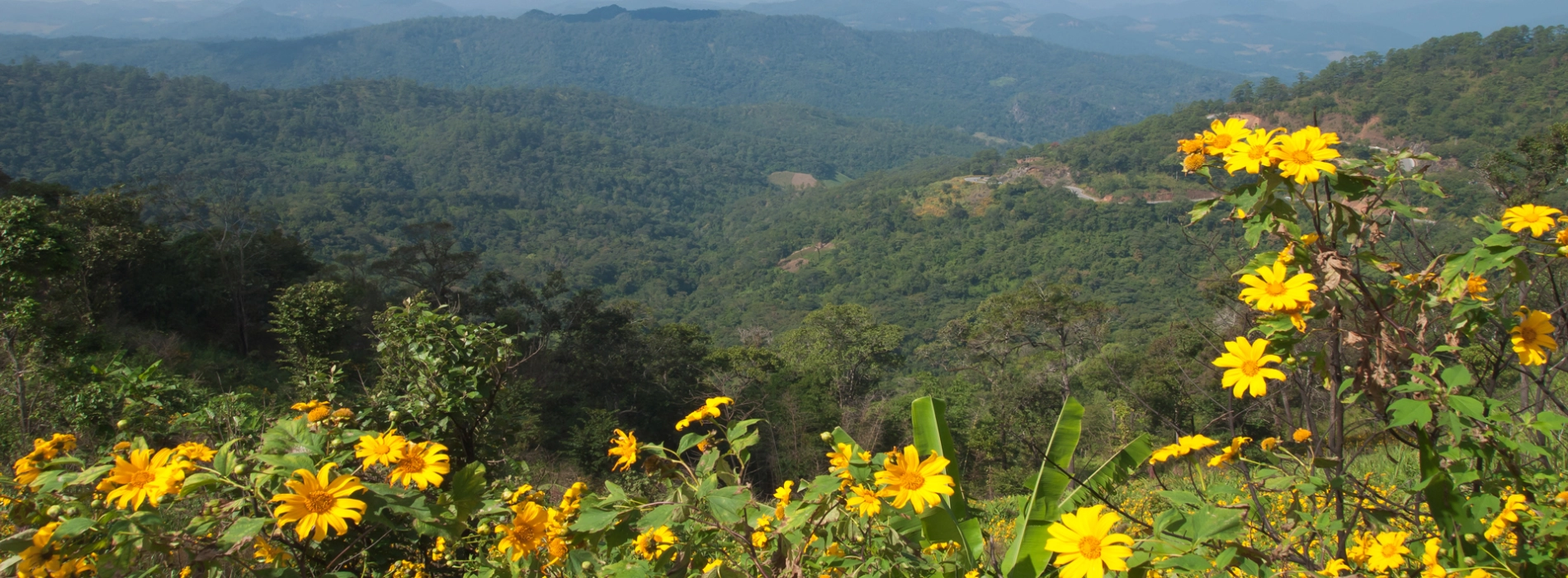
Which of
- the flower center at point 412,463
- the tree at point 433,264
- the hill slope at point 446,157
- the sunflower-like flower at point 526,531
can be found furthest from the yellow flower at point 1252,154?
the hill slope at point 446,157

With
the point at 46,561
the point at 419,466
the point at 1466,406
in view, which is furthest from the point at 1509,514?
the point at 46,561

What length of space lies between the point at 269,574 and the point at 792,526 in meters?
0.80

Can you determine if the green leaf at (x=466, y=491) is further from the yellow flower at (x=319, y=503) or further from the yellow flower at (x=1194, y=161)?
the yellow flower at (x=1194, y=161)

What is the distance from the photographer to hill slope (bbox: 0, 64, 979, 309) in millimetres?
68062

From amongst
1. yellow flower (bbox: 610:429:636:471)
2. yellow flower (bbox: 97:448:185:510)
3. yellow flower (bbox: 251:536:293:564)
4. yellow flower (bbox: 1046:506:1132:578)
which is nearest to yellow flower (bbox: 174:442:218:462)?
yellow flower (bbox: 97:448:185:510)

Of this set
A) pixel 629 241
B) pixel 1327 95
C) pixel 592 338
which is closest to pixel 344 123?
pixel 629 241

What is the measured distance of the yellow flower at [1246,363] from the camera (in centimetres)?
120

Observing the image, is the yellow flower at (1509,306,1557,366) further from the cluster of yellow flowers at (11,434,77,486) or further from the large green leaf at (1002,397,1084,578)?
the cluster of yellow flowers at (11,434,77,486)

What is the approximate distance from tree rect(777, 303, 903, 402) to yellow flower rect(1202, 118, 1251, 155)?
74.1ft

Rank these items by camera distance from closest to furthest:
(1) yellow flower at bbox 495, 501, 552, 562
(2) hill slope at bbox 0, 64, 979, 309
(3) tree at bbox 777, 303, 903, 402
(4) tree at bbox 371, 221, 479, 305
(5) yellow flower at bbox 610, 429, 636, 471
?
(1) yellow flower at bbox 495, 501, 552, 562, (5) yellow flower at bbox 610, 429, 636, 471, (4) tree at bbox 371, 221, 479, 305, (3) tree at bbox 777, 303, 903, 402, (2) hill slope at bbox 0, 64, 979, 309

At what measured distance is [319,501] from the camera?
1.14 m

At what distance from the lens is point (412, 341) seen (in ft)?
10.4

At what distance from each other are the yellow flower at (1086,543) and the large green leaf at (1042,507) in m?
0.30

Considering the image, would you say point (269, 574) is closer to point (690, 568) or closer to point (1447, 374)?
point (690, 568)
